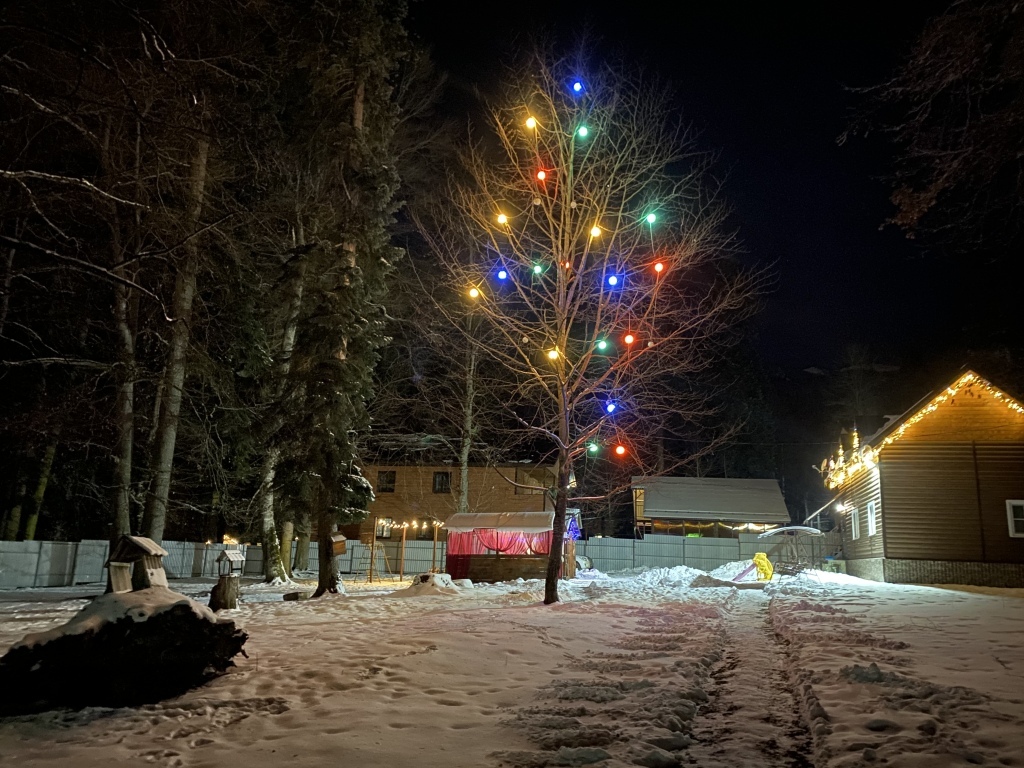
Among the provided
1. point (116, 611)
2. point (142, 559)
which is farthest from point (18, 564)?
point (116, 611)

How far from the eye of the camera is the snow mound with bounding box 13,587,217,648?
583cm

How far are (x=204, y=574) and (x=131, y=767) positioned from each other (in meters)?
28.3

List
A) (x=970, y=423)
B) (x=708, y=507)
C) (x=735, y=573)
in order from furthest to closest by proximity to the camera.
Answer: (x=708, y=507), (x=735, y=573), (x=970, y=423)

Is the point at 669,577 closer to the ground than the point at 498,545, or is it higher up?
closer to the ground

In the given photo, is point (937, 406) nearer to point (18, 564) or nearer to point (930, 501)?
point (930, 501)

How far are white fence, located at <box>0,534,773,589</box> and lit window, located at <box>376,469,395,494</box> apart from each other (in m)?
7.88

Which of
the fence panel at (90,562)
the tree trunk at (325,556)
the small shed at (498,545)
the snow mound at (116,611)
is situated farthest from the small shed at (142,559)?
the small shed at (498,545)

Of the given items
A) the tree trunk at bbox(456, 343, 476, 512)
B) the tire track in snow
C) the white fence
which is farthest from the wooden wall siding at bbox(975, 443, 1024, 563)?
the tree trunk at bbox(456, 343, 476, 512)

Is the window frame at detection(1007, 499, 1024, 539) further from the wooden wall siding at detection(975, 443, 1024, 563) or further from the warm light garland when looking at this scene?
the warm light garland

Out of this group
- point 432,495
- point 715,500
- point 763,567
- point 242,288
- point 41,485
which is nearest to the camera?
point 242,288

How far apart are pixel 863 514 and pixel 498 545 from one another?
44.8ft

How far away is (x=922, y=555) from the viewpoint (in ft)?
67.4

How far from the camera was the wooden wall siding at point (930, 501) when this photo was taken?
20.4 metres

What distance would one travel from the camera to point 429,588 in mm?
18094
